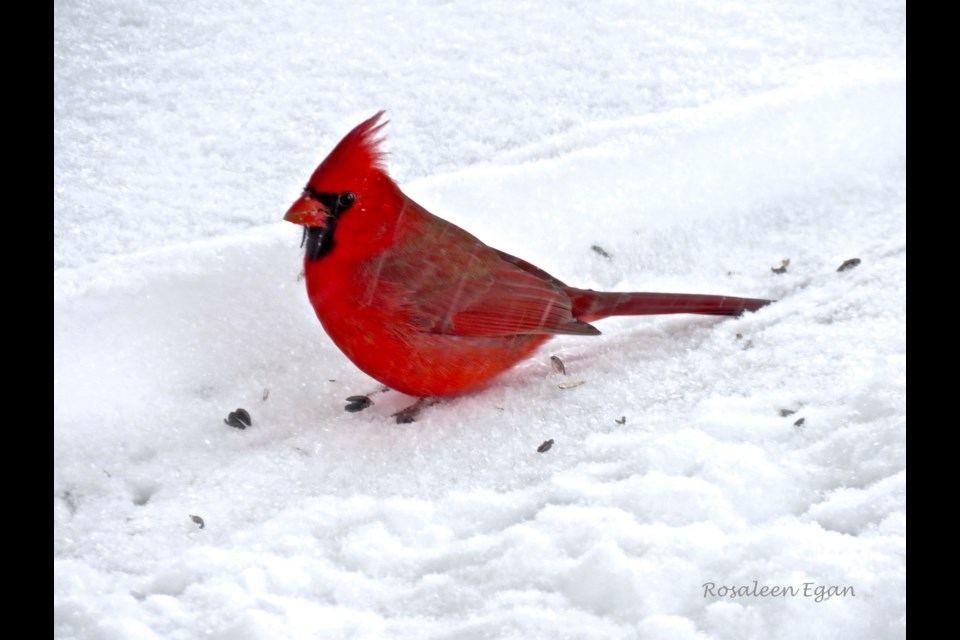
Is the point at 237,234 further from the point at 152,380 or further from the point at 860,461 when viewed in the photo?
the point at 860,461

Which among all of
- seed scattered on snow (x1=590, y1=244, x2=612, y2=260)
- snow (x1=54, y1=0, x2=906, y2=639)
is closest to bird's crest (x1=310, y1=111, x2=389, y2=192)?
snow (x1=54, y1=0, x2=906, y2=639)

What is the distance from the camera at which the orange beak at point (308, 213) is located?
2.76 metres

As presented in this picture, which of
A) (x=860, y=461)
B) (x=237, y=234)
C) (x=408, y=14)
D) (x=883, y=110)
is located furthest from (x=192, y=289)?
(x=883, y=110)

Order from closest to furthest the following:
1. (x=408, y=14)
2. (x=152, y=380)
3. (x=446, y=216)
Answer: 1. (x=152, y=380)
2. (x=446, y=216)
3. (x=408, y=14)

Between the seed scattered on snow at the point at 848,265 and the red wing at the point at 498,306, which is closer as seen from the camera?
the red wing at the point at 498,306

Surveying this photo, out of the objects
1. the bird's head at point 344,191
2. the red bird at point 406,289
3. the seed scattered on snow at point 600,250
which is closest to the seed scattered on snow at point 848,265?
the seed scattered on snow at point 600,250

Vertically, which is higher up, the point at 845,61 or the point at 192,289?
the point at 845,61

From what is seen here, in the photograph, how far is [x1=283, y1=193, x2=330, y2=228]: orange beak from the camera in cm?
276

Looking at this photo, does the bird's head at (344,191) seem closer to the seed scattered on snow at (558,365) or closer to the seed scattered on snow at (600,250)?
the seed scattered on snow at (558,365)

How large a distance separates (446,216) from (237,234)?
27.6 inches

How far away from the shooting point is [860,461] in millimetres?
2570

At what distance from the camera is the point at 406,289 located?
113 inches

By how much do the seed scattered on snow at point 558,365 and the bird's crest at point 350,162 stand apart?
80 cm

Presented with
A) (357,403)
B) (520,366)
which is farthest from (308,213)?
(520,366)
